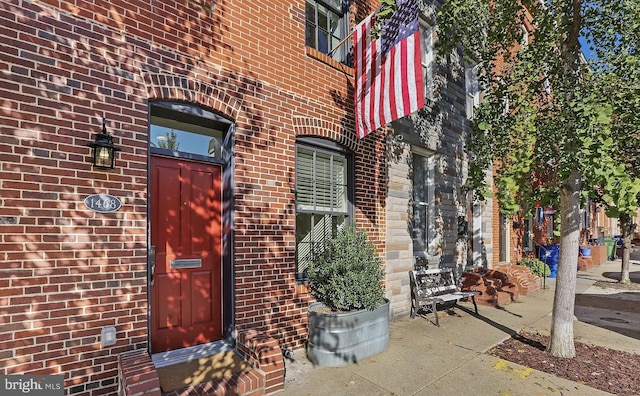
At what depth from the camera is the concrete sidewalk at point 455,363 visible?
12.3ft

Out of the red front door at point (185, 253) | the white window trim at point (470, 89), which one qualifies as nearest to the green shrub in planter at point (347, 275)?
the red front door at point (185, 253)

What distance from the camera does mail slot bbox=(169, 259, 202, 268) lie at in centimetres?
404

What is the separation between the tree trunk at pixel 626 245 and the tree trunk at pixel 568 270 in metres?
8.51

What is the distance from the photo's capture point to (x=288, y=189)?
4.87m

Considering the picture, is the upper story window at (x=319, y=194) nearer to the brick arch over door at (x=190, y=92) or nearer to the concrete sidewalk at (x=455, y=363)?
the brick arch over door at (x=190, y=92)

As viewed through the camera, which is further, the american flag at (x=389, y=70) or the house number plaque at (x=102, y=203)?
the american flag at (x=389, y=70)

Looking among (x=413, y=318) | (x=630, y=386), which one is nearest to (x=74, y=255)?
(x=413, y=318)

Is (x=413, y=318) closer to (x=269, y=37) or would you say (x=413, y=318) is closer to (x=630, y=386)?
(x=630, y=386)

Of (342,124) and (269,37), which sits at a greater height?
(269,37)

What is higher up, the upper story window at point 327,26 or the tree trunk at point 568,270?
the upper story window at point 327,26

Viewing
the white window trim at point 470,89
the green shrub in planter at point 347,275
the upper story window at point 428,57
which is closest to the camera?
the green shrub in planter at point 347,275

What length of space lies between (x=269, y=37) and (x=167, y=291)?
3551mm

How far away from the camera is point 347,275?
468 centimetres

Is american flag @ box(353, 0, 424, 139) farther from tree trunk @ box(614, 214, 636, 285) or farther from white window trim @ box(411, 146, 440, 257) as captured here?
tree trunk @ box(614, 214, 636, 285)
